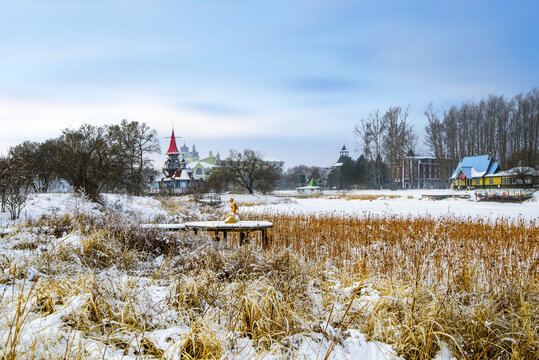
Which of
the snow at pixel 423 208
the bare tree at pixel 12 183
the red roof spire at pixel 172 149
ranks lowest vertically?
the snow at pixel 423 208

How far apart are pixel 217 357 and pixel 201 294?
4.37 ft

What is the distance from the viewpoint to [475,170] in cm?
3488

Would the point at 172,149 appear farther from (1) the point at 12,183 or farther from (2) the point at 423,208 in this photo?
(1) the point at 12,183

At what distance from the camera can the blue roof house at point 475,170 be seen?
33969mm

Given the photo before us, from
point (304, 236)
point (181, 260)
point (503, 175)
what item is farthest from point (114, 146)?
point (503, 175)

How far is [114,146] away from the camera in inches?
726

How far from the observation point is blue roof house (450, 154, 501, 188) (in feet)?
111

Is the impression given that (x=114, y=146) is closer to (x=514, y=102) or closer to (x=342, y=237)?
(x=342, y=237)

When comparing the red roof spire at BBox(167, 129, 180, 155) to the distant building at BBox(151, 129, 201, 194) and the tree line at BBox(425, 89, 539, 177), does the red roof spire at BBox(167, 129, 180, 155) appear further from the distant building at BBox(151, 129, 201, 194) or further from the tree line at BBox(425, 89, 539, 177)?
the tree line at BBox(425, 89, 539, 177)

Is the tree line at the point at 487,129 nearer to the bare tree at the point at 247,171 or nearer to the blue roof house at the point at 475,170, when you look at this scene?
the blue roof house at the point at 475,170

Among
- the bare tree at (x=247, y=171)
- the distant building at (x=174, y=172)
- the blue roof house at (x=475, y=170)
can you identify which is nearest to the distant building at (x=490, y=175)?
the blue roof house at (x=475, y=170)

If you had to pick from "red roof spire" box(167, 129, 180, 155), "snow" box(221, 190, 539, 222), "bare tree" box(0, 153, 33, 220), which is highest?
"red roof spire" box(167, 129, 180, 155)

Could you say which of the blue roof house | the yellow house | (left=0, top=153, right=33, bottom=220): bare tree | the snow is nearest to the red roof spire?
the snow

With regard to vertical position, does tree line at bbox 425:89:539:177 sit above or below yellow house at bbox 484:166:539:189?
above
